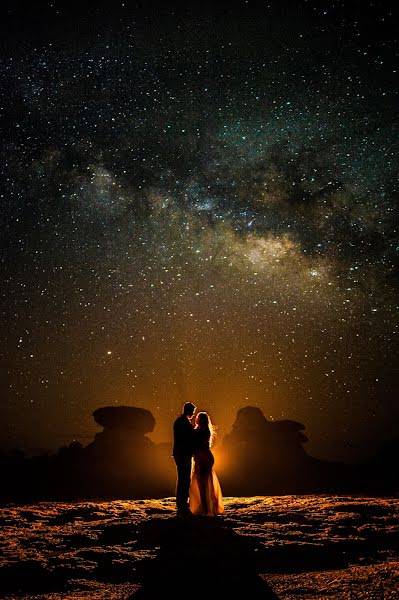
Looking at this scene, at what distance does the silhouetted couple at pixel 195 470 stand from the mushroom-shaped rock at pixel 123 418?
42.0 meters

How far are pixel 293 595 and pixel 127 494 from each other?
105 feet

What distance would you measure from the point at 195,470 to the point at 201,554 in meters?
2.26

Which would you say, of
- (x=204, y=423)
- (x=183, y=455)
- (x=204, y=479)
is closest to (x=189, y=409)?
A: (x=204, y=423)

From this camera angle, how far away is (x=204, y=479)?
6504 mm

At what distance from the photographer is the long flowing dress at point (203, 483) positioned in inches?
254

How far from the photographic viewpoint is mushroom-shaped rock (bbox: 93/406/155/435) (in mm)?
45750

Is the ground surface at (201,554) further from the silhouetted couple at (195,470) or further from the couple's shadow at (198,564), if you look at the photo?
the silhouetted couple at (195,470)

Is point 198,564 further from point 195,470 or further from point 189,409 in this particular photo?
point 189,409

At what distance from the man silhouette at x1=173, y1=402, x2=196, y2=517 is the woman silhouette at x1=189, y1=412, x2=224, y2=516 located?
0.30 ft

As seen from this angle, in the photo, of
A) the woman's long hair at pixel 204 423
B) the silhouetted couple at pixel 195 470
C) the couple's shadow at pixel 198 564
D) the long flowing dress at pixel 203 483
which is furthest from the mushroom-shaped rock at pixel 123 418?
the couple's shadow at pixel 198 564

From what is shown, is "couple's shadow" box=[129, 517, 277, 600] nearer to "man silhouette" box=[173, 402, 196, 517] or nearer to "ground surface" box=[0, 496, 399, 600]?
"ground surface" box=[0, 496, 399, 600]

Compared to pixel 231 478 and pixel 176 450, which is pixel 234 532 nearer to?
pixel 176 450

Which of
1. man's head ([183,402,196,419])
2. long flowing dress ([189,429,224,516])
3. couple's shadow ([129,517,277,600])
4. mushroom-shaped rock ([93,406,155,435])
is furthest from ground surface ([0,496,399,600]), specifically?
mushroom-shaped rock ([93,406,155,435])

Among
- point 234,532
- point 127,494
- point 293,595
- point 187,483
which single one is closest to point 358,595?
point 293,595
